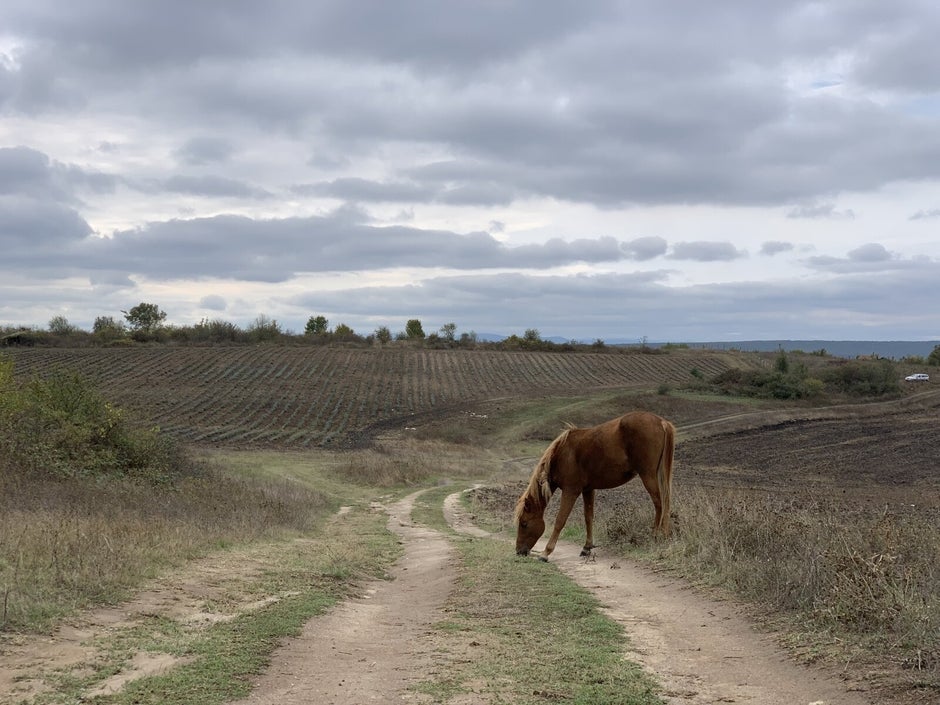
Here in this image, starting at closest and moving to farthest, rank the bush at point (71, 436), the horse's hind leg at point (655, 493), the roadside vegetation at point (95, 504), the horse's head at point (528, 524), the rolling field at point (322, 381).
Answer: the roadside vegetation at point (95, 504) < the horse's hind leg at point (655, 493) < the horse's head at point (528, 524) < the bush at point (71, 436) < the rolling field at point (322, 381)

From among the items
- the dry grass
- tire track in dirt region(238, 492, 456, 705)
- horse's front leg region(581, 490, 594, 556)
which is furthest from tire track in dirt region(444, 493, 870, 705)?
the dry grass

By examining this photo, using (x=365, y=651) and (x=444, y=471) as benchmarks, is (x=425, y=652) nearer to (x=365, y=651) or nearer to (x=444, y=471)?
(x=365, y=651)

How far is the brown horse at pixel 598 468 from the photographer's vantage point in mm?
13250

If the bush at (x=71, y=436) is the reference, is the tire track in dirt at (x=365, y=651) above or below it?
below

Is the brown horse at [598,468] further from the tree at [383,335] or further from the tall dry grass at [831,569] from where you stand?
the tree at [383,335]

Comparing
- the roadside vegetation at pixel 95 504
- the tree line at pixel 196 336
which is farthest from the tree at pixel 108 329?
the roadside vegetation at pixel 95 504

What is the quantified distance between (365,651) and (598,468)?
6647 mm

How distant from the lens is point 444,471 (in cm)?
3538

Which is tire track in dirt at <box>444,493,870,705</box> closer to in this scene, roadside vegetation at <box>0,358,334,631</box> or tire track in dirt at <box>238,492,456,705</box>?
tire track in dirt at <box>238,492,456,705</box>

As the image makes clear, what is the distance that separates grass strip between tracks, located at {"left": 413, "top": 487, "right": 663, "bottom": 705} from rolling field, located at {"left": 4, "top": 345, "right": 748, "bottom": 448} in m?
35.7

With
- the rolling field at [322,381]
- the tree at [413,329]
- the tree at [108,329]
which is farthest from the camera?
the tree at [413,329]

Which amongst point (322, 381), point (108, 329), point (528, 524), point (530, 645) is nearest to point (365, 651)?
point (530, 645)

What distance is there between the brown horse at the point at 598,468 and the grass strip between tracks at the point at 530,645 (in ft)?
5.21

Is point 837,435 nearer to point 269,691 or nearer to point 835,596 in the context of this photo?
point 835,596
